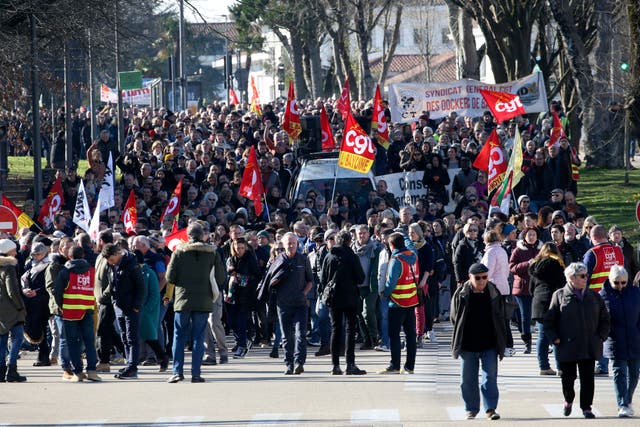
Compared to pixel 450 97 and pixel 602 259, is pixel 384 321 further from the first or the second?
pixel 450 97

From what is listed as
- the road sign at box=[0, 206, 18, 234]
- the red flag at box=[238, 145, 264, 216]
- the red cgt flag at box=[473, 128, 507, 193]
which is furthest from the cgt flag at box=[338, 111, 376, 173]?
the road sign at box=[0, 206, 18, 234]

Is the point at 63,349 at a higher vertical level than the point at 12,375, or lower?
higher

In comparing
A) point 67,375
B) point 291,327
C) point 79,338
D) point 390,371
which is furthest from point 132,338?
point 390,371

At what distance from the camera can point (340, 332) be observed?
15.2 m

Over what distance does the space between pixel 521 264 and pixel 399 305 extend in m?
2.25

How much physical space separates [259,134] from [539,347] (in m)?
17.9

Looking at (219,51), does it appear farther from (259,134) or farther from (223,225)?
(223,225)

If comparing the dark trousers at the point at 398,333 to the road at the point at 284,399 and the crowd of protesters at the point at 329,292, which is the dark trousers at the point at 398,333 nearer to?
the crowd of protesters at the point at 329,292

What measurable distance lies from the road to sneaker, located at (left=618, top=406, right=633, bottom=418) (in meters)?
0.08

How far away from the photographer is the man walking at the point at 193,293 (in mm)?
14719

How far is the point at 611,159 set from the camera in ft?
122

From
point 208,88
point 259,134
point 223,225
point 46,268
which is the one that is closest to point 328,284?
point 46,268

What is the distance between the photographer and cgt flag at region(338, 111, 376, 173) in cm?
2261

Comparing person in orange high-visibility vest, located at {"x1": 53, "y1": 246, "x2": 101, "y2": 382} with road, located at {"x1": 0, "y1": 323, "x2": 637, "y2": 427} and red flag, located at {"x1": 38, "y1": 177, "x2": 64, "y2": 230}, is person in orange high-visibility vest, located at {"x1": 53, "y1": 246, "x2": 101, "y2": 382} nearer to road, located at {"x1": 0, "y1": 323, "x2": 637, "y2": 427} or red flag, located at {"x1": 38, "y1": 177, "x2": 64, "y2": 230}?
road, located at {"x1": 0, "y1": 323, "x2": 637, "y2": 427}
